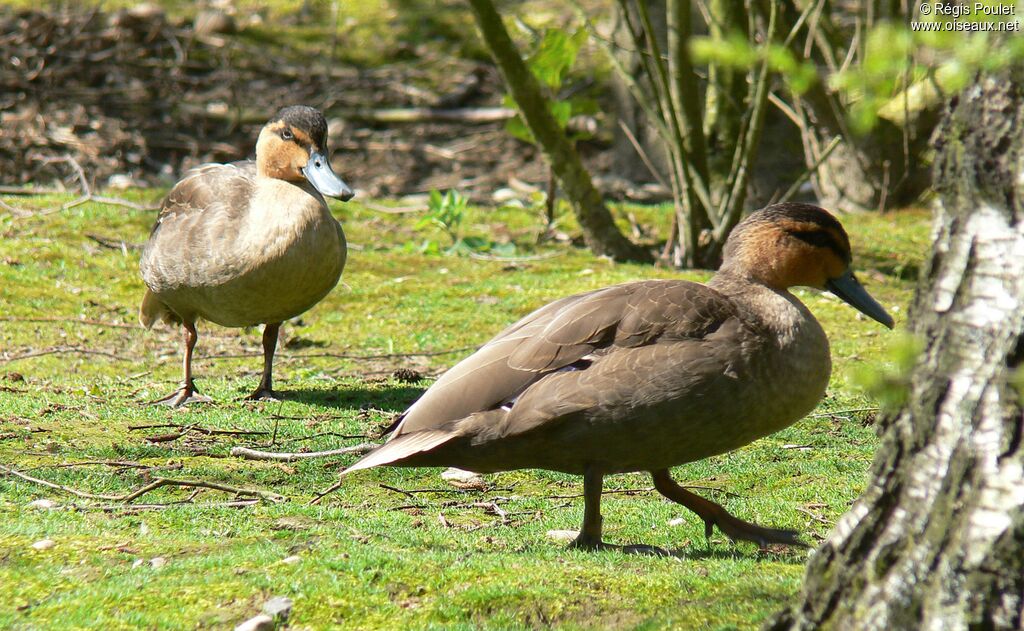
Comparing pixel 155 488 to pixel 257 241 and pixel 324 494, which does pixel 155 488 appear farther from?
pixel 257 241

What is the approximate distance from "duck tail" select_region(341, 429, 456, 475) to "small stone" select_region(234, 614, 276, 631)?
1156 mm

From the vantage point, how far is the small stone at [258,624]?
334 centimetres

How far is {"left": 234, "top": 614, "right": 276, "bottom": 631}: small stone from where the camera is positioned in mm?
3340

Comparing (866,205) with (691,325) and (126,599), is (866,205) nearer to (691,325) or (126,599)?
(691,325)

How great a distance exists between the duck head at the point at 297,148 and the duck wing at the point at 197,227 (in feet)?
0.67

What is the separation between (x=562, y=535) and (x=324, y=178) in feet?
11.6

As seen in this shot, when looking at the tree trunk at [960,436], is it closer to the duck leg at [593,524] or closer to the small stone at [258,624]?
the small stone at [258,624]

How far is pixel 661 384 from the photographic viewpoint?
4.33 metres

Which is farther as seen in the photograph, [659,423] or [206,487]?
[206,487]

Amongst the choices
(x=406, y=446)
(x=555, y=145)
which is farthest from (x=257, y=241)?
(x=555, y=145)

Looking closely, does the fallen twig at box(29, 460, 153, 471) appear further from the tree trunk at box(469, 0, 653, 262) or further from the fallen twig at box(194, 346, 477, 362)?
the tree trunk at box(469, 0, 653, 262)

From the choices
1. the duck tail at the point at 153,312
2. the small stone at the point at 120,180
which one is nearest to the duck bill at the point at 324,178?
the duck tail at the point at 153,312

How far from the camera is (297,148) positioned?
761 cm

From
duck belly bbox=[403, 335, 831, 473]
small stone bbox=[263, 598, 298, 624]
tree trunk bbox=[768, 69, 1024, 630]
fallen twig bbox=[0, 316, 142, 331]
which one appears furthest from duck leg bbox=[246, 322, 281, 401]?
tree trunk bbox=[768, 69, 1024, 630]
